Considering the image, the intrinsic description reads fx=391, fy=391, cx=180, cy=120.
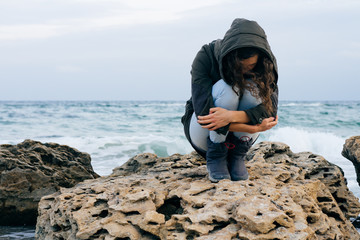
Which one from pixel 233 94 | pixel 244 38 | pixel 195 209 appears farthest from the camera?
pixel 233 94

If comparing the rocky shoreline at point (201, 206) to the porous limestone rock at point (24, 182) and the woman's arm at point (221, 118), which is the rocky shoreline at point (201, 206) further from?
the porous limestone rock at point (24, 182)

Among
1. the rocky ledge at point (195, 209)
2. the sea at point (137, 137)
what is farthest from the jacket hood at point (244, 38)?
the sea at point (137, 137)

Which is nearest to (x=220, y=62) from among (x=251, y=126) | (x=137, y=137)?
(x=251, y=126)

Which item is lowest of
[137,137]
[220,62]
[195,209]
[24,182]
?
[137,137]

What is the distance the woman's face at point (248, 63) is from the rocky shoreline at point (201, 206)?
2.21ft

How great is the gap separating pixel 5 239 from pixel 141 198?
4.75 ft

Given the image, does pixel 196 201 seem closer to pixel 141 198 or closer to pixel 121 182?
pixel 141 198

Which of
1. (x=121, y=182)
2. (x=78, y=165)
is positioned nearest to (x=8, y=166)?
(x=78, y=165)

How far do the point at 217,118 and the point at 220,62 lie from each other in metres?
0.32

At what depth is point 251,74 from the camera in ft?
7.64

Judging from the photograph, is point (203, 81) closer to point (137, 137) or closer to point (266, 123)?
point (266, 123)

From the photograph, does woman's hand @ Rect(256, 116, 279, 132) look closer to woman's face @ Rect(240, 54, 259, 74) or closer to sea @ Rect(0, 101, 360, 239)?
woman's face @ Rect(240, 54, 259, 74)

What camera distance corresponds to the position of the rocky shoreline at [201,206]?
1.80m

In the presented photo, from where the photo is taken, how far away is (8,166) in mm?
3385
